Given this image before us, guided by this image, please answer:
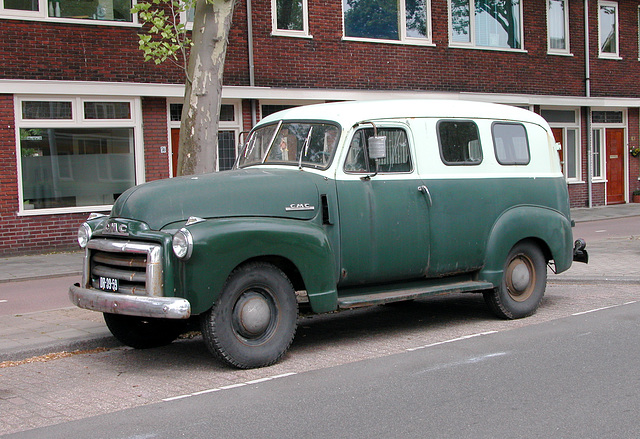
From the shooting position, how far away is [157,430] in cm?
507

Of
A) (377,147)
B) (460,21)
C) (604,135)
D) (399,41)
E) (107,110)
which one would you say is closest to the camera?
(377,147)

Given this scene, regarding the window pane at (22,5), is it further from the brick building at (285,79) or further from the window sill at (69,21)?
the window sill at (69,21)

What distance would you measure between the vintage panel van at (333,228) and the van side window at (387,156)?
13 millimetres

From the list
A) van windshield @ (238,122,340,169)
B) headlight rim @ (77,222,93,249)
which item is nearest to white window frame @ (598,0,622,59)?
van windshield @ (238,122,340,169)

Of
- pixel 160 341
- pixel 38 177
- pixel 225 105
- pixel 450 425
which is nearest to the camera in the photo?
pixel 450 425

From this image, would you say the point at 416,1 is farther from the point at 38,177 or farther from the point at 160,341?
the point at 160,341

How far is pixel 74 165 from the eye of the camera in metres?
16.6

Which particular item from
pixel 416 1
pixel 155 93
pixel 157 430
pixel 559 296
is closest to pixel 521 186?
pixel 559 296

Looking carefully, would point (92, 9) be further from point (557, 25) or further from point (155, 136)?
point (557, 25)

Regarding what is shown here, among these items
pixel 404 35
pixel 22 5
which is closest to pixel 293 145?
pixel 22 5

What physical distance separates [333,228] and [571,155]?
20.6 meters

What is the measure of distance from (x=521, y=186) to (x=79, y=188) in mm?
10912

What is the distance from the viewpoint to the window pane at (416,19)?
21.8m

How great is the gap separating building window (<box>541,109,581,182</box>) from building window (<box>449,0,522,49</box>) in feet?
9.56
